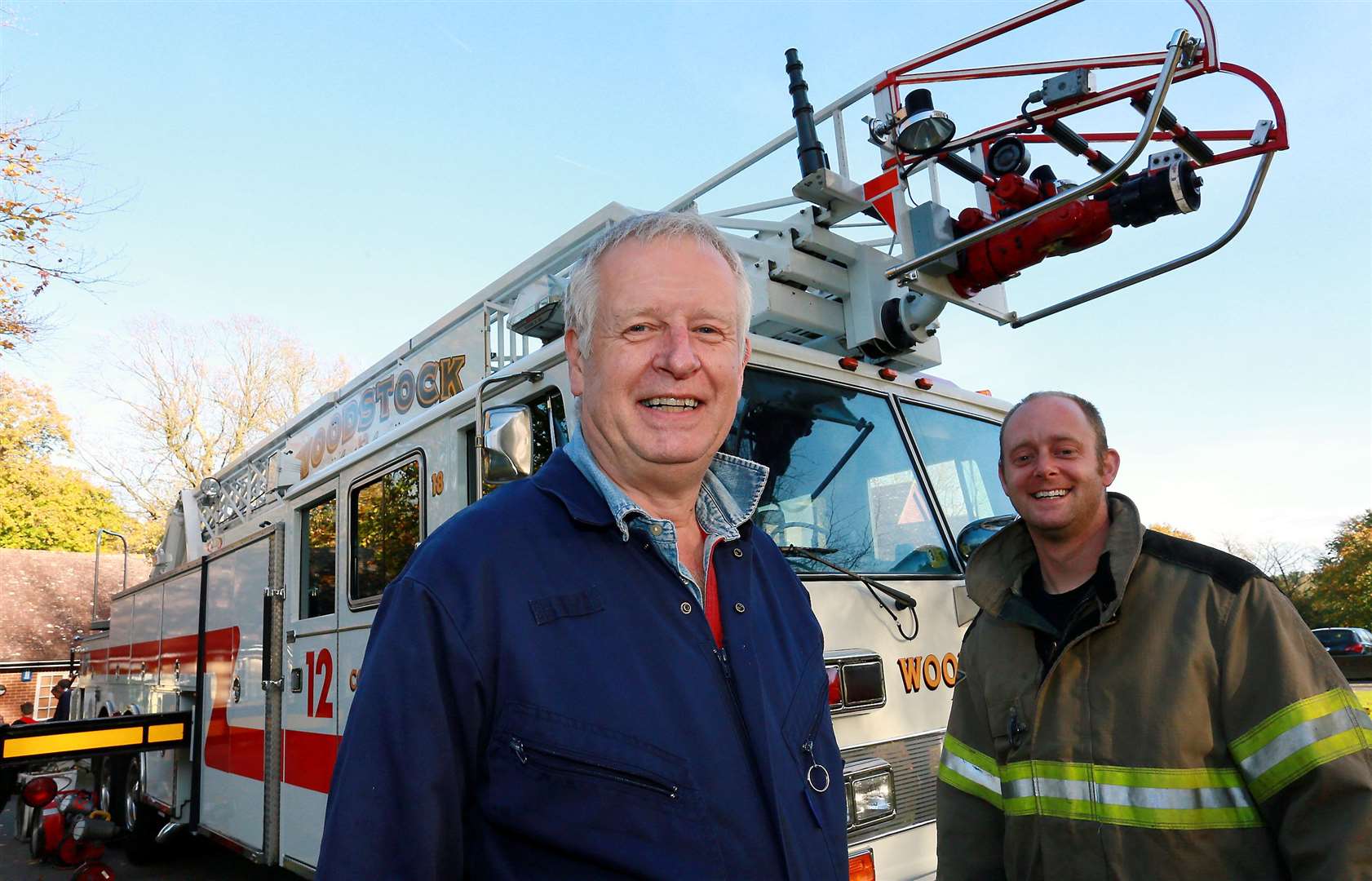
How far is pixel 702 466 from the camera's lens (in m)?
1.65

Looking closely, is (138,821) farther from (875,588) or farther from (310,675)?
(875,588)

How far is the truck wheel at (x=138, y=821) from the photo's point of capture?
7535 mm

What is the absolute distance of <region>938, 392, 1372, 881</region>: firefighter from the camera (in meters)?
1.79

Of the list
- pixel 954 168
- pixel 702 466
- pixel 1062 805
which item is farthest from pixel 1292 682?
pixel 954 168

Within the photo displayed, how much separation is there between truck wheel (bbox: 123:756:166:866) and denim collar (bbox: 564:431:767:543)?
297 inches

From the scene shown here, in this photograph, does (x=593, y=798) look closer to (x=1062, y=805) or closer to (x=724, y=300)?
(x=724, y=300)

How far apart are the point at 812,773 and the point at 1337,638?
25.8 m

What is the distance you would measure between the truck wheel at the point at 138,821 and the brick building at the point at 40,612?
1905cm

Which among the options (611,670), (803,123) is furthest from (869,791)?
(803,123)

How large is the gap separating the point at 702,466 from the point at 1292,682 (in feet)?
4.12

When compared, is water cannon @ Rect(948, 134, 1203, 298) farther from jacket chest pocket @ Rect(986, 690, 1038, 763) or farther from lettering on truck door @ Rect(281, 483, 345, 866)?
lettering on truck door @ Rect(281, 483, 345, 866)

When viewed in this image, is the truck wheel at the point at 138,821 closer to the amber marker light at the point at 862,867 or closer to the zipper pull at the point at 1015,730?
the amber marker light at the point at 862,867

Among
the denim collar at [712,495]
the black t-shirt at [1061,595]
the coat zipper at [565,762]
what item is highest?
the denim collar at [712,495]

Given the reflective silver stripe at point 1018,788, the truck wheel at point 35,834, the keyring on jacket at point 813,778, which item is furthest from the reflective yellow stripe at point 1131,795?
the truck wheel at point 35,834
